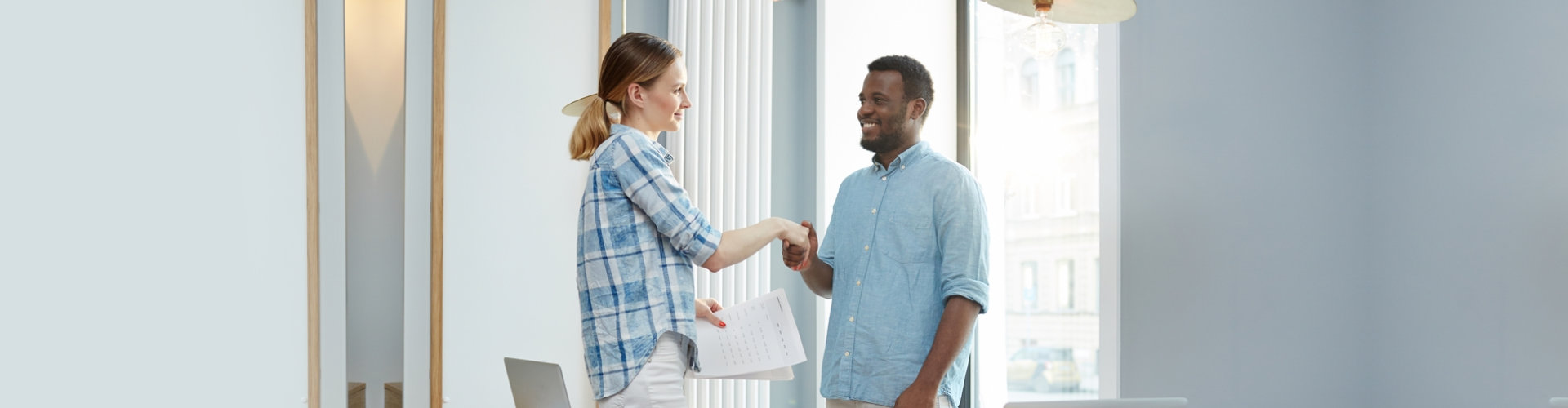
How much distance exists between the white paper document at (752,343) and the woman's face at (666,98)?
0.37 meters

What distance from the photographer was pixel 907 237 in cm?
199

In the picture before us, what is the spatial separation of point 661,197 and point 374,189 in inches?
55.8

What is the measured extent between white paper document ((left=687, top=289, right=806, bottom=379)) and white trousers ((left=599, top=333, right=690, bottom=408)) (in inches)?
3.9

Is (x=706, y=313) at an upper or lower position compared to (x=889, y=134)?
lower

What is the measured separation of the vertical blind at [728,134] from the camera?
10.5 ft

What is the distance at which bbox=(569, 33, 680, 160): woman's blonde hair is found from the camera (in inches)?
67.3

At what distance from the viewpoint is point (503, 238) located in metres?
2.97

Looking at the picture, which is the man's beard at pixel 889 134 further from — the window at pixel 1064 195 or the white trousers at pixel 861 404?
the window at pixel 1064 195

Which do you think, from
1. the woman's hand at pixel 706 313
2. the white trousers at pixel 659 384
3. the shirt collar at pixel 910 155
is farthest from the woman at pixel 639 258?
the shirt collar at pixel 910 155
